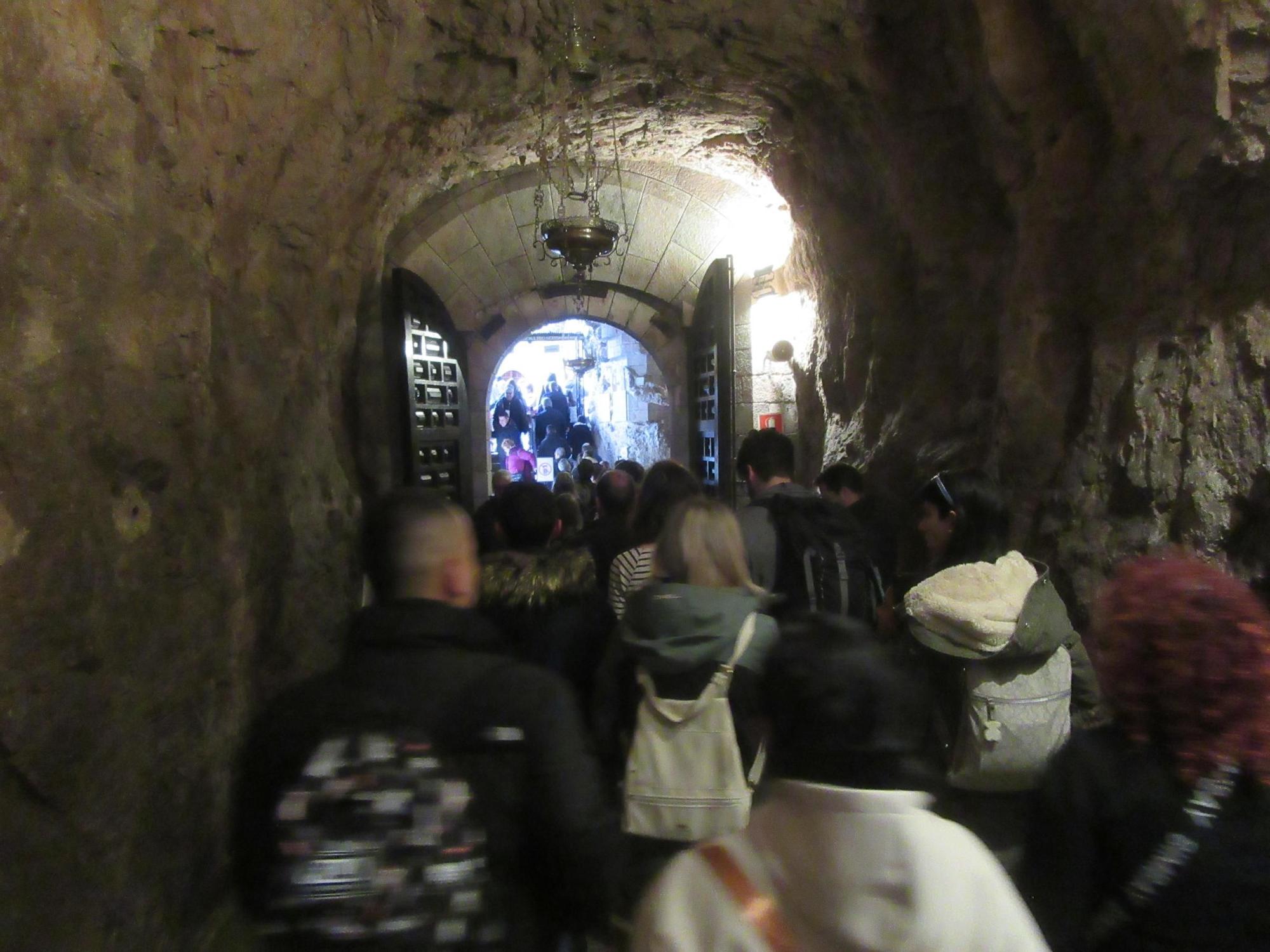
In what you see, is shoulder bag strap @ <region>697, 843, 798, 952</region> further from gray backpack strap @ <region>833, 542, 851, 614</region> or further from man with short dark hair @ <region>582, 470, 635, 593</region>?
man with short dark hair @ <region>582, 470, 635, 593</region>

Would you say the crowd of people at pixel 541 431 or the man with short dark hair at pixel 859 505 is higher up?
the crowd of people at pixel 541 431

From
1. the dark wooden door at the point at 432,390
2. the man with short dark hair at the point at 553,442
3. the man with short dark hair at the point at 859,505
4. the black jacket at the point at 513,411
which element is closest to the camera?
the man with short dark hair at the point at 859,505

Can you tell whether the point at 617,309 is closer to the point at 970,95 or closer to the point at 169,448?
the point at 970,95

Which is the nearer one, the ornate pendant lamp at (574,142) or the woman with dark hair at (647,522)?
the woman with dark hair at (647,522)

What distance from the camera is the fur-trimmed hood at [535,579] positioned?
186cm

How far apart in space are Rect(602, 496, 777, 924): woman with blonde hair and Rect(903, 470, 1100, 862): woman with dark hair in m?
0.36

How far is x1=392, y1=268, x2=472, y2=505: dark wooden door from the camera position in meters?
4.91

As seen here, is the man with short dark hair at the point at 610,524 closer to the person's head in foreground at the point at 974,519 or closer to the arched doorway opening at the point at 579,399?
the person's head in foreground at the point at 974,519

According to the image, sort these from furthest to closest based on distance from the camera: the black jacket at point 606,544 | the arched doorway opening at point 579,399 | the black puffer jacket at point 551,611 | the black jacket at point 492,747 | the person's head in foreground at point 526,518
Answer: the arched doorway opening at point 579,399
the black jacket at point 606,544
the person's head in foreground at point 526,518
the black puffer jacket at point 551,611
the black jacket at point 492,747

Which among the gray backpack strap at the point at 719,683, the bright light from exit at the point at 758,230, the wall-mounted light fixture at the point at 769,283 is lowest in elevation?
the gray backpack strap at the point at 719,683

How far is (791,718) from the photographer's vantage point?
2.57ft

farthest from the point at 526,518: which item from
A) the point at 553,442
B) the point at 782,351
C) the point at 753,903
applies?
the point at 553,442

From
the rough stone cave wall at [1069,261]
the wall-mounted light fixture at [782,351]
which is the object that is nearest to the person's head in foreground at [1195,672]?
the rough stone cave wall at [1069,261]

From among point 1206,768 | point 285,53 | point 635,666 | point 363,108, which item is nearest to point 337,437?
point 363,108
